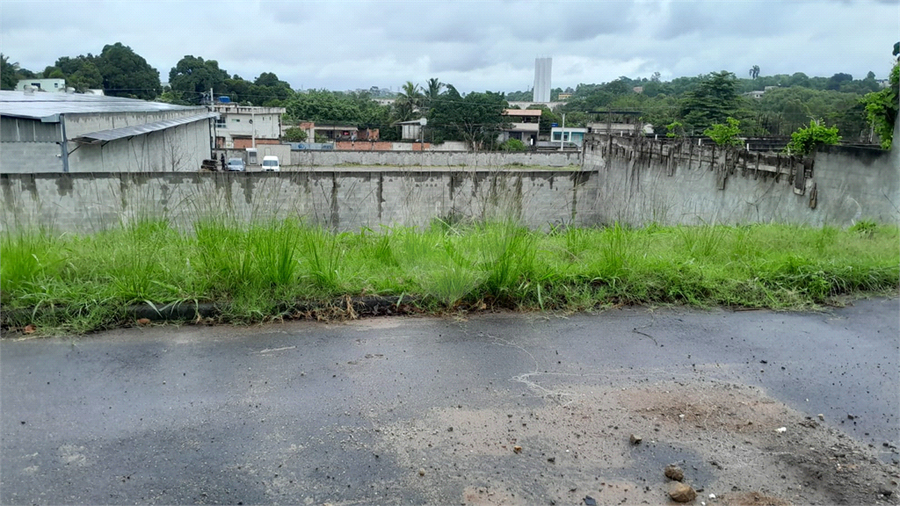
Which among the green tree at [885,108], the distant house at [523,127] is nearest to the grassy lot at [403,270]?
the green tree at [885,108]

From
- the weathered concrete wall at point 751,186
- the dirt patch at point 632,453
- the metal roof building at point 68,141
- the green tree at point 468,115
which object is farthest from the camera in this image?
the green tree at point 468,115

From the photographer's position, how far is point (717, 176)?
18.5 metres

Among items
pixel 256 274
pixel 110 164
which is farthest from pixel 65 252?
pixel 110 164

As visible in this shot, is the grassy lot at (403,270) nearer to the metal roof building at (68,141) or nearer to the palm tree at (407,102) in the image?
the metal roof building at (68,141)

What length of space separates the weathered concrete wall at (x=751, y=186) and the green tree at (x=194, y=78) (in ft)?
222

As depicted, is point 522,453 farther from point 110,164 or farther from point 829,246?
point 110,164

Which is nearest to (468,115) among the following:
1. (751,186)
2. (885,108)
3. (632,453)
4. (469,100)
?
(469,100)

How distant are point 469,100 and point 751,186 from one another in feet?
170

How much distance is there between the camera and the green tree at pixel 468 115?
2426 inches

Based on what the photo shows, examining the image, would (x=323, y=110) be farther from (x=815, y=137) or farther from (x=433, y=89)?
(x=815, y=137)

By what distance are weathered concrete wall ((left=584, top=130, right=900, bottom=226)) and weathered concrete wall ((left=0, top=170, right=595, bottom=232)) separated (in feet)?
5.18

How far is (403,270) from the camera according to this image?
5.32 metres

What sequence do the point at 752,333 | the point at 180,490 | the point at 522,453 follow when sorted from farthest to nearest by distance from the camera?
the point at 752,333 < the point at 522,453 < the point at 180,490

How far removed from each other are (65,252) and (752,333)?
5.20m
